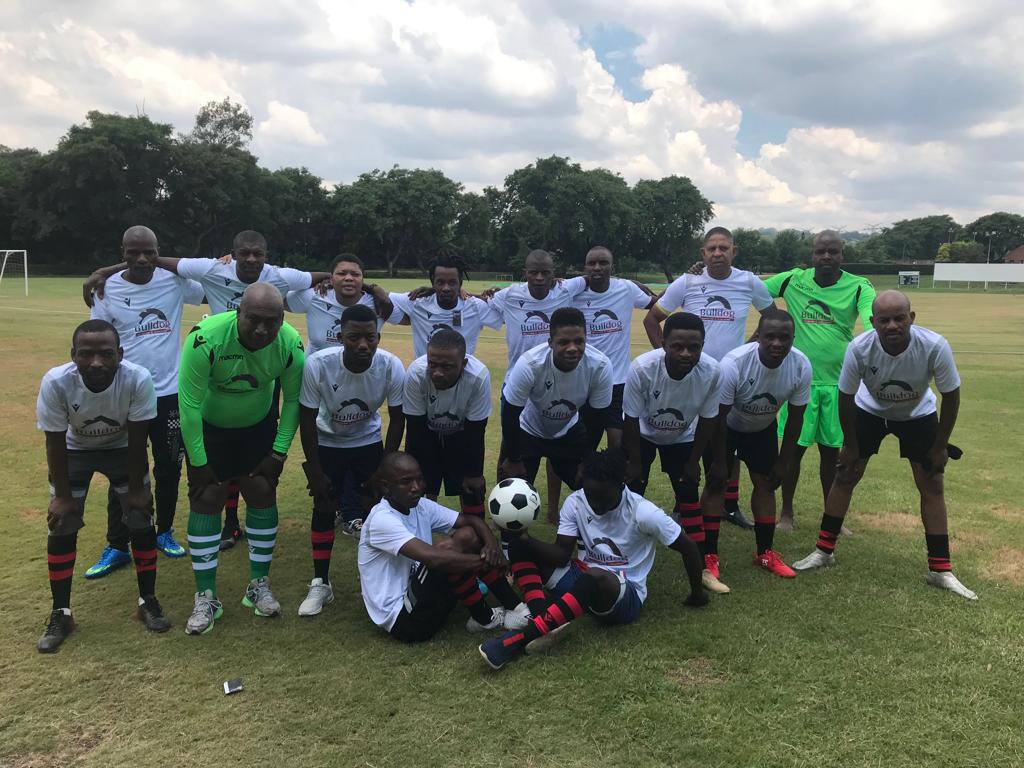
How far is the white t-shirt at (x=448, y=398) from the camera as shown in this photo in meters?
5.15

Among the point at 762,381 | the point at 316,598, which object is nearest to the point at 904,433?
the point at 762,381

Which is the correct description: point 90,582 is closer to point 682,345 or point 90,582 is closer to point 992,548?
point 682,345

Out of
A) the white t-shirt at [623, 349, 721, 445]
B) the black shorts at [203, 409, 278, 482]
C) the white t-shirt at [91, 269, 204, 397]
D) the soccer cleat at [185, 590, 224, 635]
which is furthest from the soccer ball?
the white t-shirt at [91, 269, 204, 397]

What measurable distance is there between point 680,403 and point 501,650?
7.31ft

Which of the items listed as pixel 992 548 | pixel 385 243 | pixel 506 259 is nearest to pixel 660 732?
pixel 992 548

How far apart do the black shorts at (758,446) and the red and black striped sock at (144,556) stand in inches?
166

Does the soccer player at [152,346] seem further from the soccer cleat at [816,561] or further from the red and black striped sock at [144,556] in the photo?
the soccer cleat at [816,561]

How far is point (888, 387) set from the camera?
5.18 m

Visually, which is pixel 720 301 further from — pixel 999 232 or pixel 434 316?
pixel 999 232

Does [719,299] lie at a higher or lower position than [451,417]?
higher

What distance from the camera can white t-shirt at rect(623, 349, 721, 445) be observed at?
201 inches

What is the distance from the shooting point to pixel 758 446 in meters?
5.63

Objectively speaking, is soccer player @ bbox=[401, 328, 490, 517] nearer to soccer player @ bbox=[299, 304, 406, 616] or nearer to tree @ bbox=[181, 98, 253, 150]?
soccer player @ bbox=[299, 304, 406, 616]

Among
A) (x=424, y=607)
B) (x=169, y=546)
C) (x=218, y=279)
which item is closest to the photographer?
(x=424, y=607)
